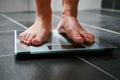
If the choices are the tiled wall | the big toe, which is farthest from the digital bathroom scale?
the tiled wall

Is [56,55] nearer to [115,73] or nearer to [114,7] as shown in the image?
[115,73]

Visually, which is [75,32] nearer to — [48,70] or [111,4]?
[48,70]

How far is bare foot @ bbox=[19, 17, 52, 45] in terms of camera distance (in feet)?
2.92

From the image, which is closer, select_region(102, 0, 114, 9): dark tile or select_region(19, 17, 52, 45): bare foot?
select_region(19, 17, 52, 45): bare foot

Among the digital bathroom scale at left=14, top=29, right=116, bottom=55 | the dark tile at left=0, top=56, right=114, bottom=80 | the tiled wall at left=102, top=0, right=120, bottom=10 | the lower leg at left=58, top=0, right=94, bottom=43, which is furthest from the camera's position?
the tiled wall at left=102, top=0, right=120, bottom=10

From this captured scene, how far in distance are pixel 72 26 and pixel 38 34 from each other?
160 millimetres

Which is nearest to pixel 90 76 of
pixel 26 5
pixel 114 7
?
pixel 26 5

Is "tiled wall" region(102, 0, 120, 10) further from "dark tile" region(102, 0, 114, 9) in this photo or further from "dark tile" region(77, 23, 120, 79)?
"dark tile" region(77, 23, 120, 79)

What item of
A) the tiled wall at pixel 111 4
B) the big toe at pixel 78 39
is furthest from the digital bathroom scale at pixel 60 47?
the tiled wall at pixel 111 4

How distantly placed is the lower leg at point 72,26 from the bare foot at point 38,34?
0.27ft

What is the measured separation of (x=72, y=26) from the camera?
96 centimetres

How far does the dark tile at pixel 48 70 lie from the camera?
0.62 m

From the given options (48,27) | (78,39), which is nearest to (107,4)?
(48,27)

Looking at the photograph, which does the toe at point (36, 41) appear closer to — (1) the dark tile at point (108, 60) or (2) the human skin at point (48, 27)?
(2) the human skin at point (48, 27)
